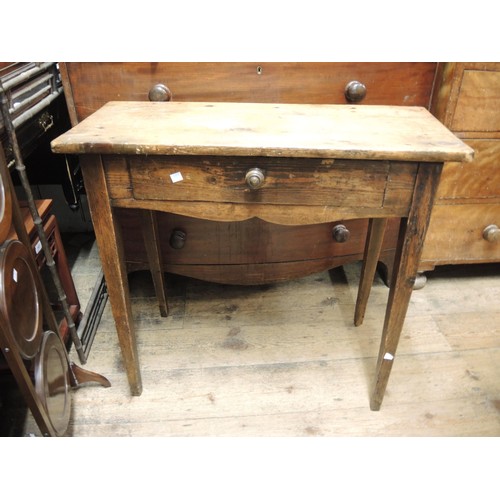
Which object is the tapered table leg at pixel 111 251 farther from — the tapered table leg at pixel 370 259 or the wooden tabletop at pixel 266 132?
the tapered table leg at pixel 370 259

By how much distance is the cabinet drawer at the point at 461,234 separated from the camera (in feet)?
4.67

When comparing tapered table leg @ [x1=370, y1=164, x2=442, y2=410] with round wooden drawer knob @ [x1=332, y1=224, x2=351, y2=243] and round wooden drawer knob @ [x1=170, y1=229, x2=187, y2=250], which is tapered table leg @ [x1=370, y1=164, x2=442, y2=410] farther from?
round wooden drawer knob @ [x1=170, y1=229, x2=187, y2=250]

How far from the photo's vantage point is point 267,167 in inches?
33.0

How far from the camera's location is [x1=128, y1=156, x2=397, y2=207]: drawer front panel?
0.84 m

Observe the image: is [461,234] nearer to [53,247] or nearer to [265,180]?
[265,180]

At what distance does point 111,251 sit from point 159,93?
1.55 ft

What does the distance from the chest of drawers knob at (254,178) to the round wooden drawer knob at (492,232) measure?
3.29 ft

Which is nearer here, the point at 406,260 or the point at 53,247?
the point at 406,260

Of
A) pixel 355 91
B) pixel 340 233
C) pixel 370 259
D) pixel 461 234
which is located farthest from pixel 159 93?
pixel 461 234

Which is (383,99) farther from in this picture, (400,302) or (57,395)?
(57,395)

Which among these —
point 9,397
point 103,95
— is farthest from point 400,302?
point 9,397

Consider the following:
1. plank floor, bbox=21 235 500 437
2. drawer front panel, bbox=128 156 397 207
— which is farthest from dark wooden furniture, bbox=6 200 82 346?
drawer front panel, bbox=128 156 397 207

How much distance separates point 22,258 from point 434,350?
1.23 m

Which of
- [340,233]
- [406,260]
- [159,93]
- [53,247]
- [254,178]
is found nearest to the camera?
[254,178]
